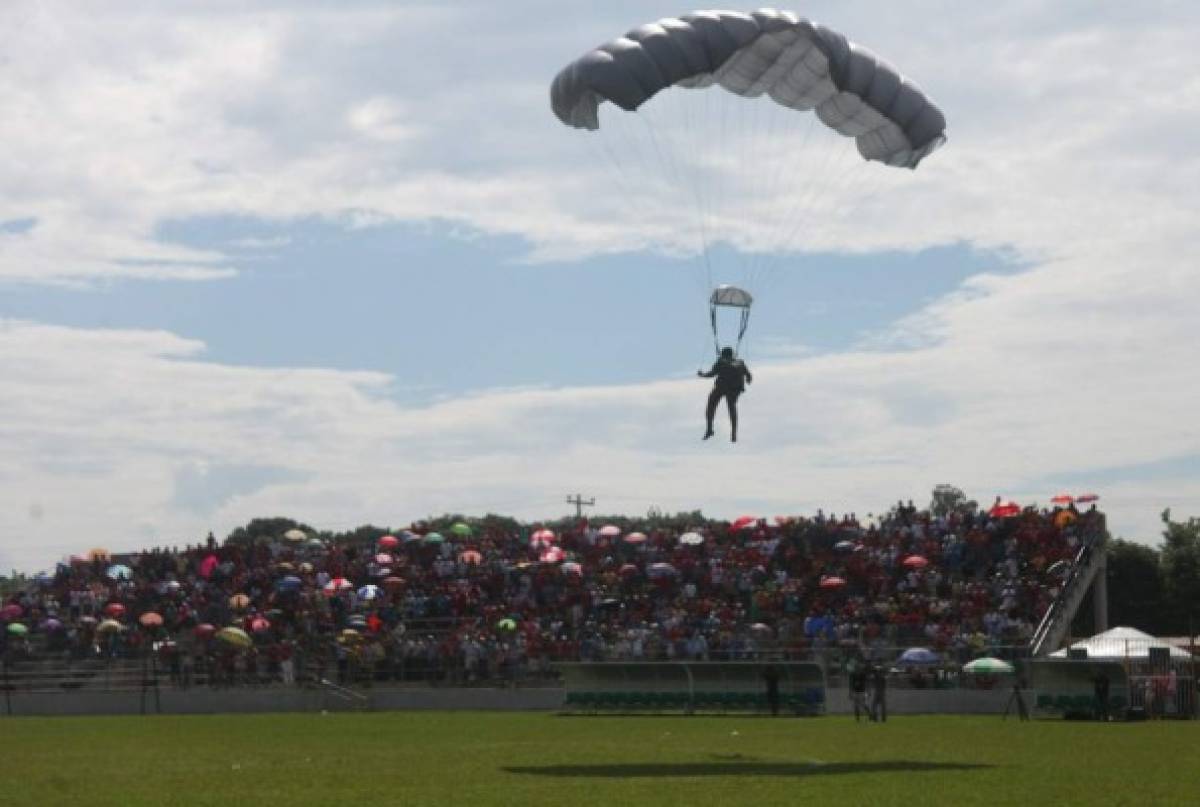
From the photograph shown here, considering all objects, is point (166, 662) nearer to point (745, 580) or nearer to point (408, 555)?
point (408, 555)

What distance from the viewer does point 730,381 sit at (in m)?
25.7

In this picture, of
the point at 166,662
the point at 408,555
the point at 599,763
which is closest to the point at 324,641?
the point at 166,662

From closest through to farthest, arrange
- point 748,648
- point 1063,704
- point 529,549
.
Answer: point 1063,704 < point 748,648 < point 529,549

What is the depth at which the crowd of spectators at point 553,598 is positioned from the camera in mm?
41594

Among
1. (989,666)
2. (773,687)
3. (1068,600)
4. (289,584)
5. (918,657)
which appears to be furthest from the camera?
(289,584)

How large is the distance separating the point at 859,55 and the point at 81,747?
14196 millimetres

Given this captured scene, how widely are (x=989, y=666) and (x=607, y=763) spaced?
1632 cm

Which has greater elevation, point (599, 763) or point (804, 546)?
point (804, 546)

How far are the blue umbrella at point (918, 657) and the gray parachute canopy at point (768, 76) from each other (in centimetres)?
1551

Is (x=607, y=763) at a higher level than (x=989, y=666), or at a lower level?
lower

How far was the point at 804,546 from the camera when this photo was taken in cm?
4672

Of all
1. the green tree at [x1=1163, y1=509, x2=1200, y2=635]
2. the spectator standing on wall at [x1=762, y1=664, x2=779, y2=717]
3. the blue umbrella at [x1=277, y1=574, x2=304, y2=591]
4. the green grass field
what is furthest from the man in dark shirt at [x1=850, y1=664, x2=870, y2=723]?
the green tree at [x1=1163, y1=509, x2=1200, y2=635]

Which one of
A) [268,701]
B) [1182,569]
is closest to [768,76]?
[268,701]

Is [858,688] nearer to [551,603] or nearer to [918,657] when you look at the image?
[918,657]
